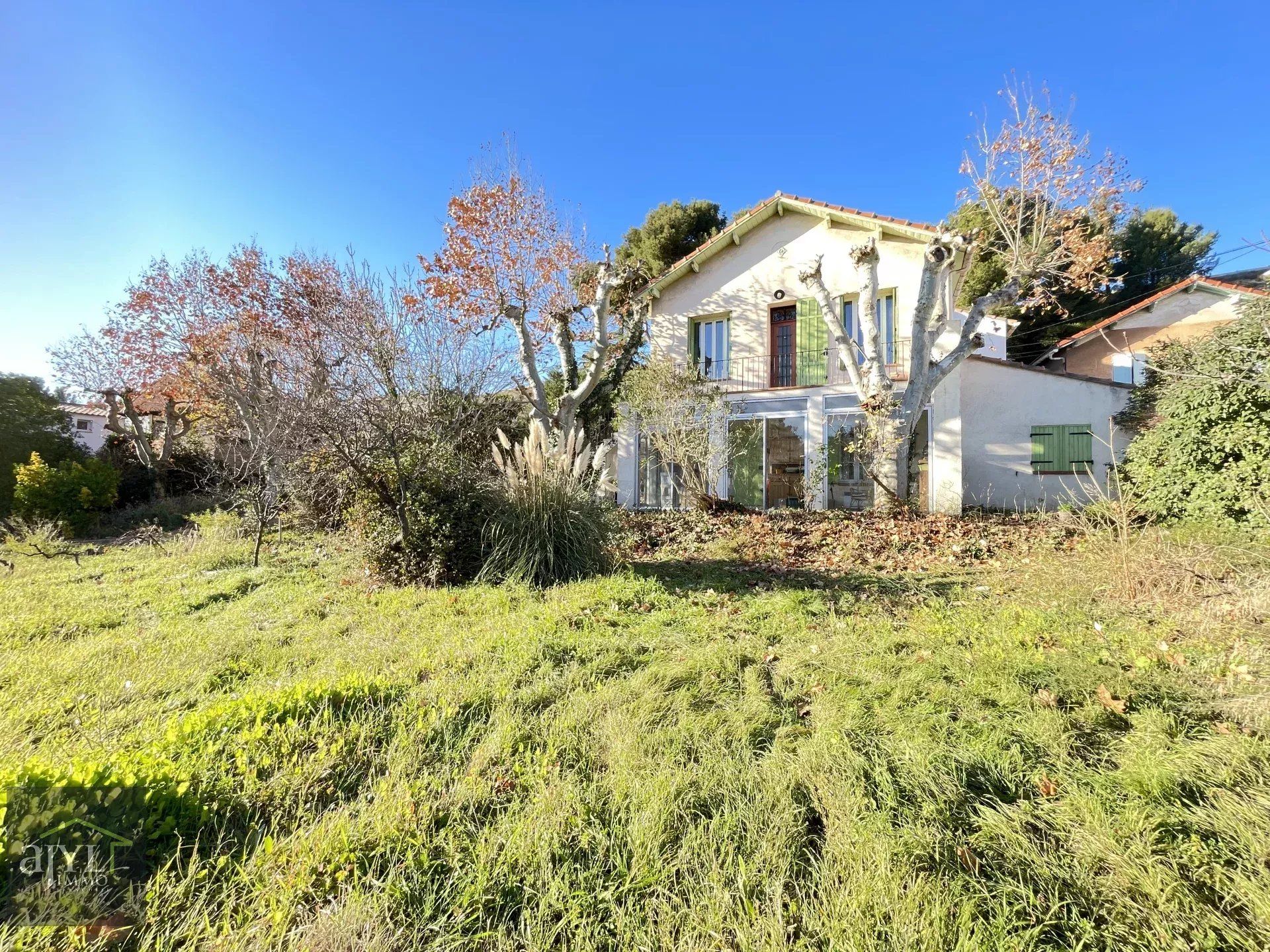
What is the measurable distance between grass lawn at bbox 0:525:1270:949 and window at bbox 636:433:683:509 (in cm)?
825

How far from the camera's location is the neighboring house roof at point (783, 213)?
34.7 feet

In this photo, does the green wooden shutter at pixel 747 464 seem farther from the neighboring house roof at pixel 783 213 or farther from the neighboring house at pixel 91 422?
the neighboring house at pixel 91 422

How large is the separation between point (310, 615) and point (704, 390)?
27.2 ft

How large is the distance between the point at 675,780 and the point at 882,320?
38.5 feet

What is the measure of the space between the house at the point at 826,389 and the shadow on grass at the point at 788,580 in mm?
4699

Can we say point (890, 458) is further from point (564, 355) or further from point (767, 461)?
point (564, 355)

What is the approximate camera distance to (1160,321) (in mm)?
12922

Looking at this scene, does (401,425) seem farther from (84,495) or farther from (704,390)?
(84,495)

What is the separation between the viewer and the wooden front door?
1217 cm

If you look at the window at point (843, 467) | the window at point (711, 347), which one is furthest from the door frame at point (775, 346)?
the window at point (843, 467)

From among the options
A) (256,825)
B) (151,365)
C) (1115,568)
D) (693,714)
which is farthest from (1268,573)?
(151,365)

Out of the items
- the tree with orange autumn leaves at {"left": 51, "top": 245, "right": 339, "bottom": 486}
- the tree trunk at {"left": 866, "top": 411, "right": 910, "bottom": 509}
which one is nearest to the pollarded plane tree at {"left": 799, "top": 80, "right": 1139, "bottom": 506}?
the tree trunk at {"left": 866, "top": 411, "right": 910, "bottom": 509}

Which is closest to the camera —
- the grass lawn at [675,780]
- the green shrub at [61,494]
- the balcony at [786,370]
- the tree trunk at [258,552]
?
the grass lawn at [675,780]

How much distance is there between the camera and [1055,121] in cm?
812
